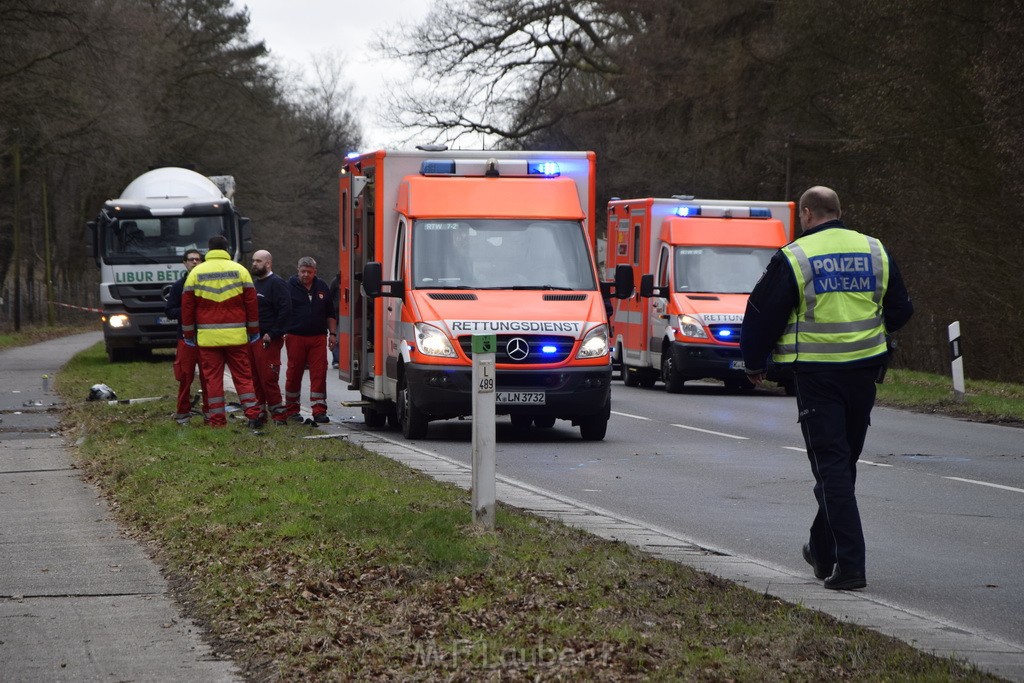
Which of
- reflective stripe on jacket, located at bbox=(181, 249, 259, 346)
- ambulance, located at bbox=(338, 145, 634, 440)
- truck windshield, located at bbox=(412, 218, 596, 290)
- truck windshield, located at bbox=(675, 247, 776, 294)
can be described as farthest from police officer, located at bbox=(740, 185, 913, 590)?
truck windshield, located at bbox=(675, 247, 776, 294)

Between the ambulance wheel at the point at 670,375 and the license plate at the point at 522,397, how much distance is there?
29.7ft

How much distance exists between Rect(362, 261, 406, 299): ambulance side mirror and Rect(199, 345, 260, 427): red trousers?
1410 millimetres

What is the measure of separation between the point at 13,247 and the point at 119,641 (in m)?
50.7

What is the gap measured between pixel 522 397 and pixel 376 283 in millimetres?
1913

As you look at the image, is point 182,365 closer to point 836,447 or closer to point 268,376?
point 268,376

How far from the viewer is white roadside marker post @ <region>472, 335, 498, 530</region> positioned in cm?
872

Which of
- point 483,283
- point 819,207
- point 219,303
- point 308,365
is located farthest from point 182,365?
point 819,207

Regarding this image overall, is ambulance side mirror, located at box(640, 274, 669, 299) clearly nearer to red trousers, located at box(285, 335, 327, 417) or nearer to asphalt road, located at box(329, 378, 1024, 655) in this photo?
asphalt road, located at box(329, 378, 1024, 655)

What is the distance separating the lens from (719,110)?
37125mm

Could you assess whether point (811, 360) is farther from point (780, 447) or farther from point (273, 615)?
point (780, 447)

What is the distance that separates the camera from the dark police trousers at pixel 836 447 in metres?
7.71

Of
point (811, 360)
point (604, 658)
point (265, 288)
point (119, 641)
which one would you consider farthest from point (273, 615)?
point (265, 288)

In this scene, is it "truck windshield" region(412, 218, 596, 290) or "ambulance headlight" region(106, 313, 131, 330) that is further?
"ambulance headlight" region(106, 313, 131, 330)

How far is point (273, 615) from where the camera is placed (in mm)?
6910
